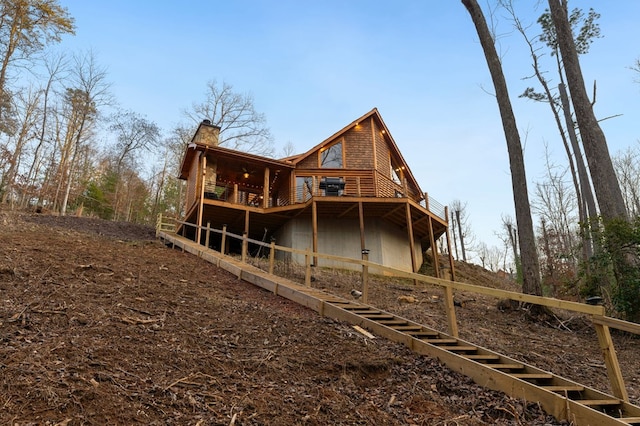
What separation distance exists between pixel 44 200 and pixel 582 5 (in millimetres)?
31175

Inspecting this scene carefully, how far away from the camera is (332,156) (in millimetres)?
18266

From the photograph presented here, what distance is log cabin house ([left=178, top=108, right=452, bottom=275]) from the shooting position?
51.6ft

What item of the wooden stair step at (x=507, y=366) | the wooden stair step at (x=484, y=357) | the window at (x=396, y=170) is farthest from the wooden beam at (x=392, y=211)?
the wooden stair step at (x=507, y=366)

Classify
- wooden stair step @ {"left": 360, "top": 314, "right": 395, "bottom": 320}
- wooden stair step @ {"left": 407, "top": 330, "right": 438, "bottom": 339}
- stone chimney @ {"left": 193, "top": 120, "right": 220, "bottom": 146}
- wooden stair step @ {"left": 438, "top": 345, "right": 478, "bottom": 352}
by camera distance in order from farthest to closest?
stone chimney @ {"left": 193, "top": 120, "right": 220, "bottom": 146}, wooden stair step @ {"left": 360, "top": 314, "right": 395, "bottom": 320}, wooden stair step @ {"left": 407, "top": 330, "right": 438, "bottom": 339}, wooden stair step @ {"left": 438, "top": 345, "right": 478, "bottom": 352}

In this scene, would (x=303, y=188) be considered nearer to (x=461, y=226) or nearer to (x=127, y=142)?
(x=127, y=142)

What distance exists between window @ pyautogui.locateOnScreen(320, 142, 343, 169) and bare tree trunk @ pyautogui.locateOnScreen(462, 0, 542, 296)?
830cm

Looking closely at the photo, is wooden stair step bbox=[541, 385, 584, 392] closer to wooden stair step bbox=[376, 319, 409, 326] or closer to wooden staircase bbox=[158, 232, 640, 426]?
wooden staircase bbox=[158, 232, 640, 426]

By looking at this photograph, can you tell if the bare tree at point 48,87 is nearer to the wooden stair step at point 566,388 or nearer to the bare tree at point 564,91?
the bare tree at point 564,91

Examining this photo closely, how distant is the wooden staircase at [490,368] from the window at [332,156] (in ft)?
36.8

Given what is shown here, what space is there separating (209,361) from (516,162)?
919 centimetres

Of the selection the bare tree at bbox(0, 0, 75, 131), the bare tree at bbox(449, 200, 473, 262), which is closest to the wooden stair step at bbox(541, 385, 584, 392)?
the bare tree at bbox(0, 0, 75, 131)

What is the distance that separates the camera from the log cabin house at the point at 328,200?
15727mm

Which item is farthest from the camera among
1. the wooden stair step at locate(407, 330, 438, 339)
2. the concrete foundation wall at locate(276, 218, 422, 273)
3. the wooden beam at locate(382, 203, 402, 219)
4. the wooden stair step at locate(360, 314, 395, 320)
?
the concrete foundation wall at locate(276, 218, 422, 273)

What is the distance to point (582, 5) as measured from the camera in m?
16.2
